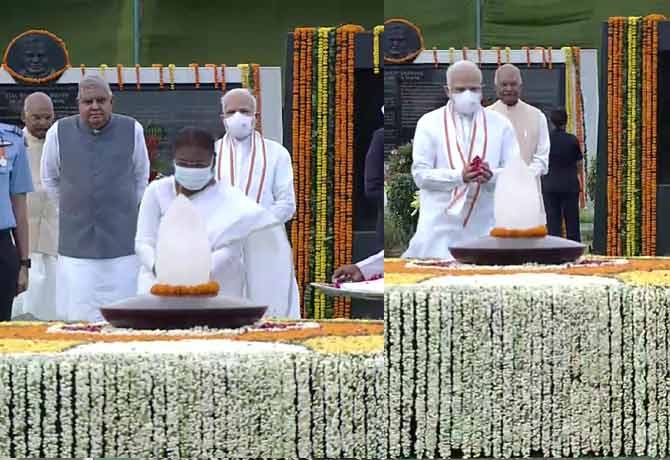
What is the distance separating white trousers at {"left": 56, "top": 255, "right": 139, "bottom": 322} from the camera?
5219 mm

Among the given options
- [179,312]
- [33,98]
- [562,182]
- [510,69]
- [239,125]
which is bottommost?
[179,312]

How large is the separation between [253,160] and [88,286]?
0.75 meters

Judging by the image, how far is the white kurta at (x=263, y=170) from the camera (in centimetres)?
518

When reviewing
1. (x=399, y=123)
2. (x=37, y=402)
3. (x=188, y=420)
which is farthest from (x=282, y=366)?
(x=399, y=123)

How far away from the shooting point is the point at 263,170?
5.22m

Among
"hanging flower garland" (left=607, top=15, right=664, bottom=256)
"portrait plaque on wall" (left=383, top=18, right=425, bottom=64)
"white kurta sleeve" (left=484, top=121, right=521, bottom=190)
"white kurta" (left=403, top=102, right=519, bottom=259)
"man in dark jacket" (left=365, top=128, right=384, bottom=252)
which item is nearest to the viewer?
"man in dark jacket" (left=365, top=128, right=384, bottom=252)

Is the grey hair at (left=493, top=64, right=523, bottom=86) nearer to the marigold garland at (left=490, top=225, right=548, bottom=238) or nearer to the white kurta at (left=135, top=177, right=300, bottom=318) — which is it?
the marigold garland at (left=490, top=225, right=548, bottom=238)

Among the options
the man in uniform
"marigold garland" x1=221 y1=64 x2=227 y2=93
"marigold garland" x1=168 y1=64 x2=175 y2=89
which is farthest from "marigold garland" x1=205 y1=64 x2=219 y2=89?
the man in uniform

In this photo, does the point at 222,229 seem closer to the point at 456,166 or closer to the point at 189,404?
the point at 189,404

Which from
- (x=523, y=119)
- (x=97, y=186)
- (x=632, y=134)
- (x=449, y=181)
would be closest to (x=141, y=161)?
(x=97, y=186)

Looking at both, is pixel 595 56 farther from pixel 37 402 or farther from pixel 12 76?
pixel 37 402

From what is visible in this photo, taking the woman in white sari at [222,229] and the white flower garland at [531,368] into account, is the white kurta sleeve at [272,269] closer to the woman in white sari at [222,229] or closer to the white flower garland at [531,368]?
the woman in white sari at [222,229]

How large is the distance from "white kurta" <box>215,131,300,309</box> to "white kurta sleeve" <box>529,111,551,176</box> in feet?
4.09

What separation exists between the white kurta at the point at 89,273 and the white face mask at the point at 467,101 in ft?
4.00
